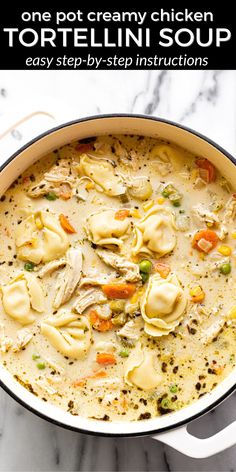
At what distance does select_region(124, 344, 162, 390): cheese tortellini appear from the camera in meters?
3.08

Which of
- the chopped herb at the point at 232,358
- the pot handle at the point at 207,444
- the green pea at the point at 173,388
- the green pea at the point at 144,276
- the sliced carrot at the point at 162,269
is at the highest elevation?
the sliced carrot at the point at 162,269

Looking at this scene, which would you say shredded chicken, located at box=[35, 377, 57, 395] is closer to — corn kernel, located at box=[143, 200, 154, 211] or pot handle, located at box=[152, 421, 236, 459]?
pot handle, located at box=[152, 421, 236, 459]

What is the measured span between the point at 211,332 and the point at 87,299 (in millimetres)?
580

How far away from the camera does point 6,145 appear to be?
3400 millimetres

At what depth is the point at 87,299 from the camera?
312 cm

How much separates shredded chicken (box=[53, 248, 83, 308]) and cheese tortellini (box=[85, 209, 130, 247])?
0.11m

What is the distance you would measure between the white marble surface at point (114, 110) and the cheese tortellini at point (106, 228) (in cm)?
49

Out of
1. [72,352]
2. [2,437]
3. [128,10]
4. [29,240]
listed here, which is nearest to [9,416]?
[2,437]

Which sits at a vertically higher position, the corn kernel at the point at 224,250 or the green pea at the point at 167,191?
the green pea at the point at 167,191

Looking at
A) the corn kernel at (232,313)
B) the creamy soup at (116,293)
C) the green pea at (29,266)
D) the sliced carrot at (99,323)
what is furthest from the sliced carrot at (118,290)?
the corn kernel at (232,313)

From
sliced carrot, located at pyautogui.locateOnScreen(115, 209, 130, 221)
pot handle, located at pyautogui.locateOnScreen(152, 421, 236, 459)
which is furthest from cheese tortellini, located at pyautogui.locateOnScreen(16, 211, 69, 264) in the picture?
pot handle, located at pyautogui.locateOnScreen(152, 421, 236, 459)

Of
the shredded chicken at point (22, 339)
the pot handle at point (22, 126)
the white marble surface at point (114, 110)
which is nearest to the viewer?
the pot handle at point (22, 126)

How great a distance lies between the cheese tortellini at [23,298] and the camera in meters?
3.11

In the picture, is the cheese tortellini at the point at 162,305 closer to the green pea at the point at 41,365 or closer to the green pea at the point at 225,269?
the green pea at the point at 225,269
